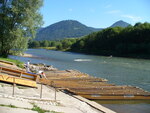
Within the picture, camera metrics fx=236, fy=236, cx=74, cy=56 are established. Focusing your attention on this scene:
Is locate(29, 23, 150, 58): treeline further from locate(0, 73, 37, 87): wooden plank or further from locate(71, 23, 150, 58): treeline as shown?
locate(0, 73, 37, 87): wooden plank

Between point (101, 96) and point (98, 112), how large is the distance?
7.39 metres

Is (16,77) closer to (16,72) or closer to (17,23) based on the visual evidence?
(16,72)

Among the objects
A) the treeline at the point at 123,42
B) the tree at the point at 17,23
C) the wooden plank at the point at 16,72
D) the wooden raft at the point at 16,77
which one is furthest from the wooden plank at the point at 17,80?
the treeline at the point at 123,42

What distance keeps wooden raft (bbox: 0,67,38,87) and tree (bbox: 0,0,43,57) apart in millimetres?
18527

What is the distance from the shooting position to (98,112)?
613 inches

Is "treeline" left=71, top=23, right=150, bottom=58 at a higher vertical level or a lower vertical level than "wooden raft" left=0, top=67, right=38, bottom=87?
higher

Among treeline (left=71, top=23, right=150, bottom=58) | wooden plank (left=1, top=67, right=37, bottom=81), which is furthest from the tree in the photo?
treeline (left=71, top=23, right=150, bottom=58)

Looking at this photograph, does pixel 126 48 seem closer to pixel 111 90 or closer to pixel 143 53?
pixel 143 53

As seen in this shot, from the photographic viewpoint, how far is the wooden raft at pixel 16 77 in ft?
58.1

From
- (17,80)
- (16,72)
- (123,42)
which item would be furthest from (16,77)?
(123,42)

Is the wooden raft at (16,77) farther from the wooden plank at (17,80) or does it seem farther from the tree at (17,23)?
the tree at (17,23)

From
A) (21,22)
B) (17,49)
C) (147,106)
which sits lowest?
(147,106)

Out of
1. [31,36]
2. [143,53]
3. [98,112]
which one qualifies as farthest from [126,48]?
[98,112]

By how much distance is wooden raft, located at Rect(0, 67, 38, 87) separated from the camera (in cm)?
1770
